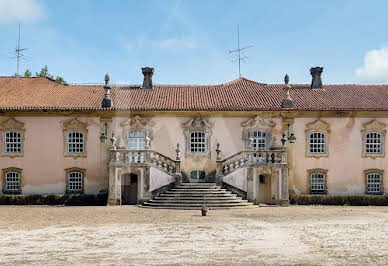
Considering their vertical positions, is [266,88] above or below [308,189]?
above

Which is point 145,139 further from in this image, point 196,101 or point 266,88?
point 266,88

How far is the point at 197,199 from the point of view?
24.6m

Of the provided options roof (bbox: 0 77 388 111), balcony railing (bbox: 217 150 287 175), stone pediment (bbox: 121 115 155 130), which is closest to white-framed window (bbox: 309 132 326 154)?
roof (bbox: 0 77 388 111)

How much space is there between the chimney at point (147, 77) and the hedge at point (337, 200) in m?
10.9

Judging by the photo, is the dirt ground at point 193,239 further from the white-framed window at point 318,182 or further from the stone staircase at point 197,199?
the white-framed window at point 318,182

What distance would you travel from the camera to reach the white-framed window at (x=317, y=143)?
29.1 meters

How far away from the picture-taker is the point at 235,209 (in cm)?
2386

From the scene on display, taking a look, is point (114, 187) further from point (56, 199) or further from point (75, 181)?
point (56, 199)

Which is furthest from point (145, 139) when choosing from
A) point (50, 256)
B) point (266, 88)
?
point (50, 256)

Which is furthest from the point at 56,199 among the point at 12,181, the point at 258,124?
the point at 258,124

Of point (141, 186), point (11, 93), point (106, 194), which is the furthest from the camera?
point (11, 93)

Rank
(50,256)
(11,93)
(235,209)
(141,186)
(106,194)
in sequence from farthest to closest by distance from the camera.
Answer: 1. (11,93)
2. (106,194)
3. (141,186)
4. (235,209)
5. (50,256)

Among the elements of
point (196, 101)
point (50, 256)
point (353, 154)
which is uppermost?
point (196, 101)

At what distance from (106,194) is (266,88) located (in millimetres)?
11473
